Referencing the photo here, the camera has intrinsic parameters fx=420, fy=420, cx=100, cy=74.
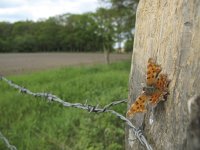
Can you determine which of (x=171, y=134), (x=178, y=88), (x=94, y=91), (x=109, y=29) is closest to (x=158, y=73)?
(x=178, y=88)

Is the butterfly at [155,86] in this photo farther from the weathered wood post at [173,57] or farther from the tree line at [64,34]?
the tree line at [64,34]

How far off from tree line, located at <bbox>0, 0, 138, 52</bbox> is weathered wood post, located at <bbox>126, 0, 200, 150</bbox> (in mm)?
23218

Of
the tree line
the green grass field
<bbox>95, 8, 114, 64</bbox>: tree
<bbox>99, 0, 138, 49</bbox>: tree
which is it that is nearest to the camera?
the green grass field

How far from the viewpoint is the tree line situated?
26.0 metres

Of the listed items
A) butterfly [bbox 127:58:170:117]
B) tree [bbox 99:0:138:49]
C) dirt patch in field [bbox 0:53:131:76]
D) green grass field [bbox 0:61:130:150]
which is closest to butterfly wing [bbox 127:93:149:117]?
butterfly [bbox 127:58:170:117]

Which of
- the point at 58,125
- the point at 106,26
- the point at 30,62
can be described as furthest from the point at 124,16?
the point at 58,125

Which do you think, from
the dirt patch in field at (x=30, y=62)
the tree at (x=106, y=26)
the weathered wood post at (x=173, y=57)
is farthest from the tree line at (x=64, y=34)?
the weathered wood post at (x=173, y=57)

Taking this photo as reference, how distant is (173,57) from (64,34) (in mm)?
39288

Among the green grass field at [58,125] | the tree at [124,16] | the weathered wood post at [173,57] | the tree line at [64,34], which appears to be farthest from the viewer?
the tree line at [64,34]

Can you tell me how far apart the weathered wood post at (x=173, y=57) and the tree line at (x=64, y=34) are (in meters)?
23.2

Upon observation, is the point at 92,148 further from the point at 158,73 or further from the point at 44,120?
the point at 158,73

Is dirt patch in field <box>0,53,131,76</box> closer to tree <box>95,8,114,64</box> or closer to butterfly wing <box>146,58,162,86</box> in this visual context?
tree <box>95,8,114,64</box>

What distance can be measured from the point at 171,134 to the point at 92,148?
122 inches

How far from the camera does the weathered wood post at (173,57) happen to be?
3.84ft
